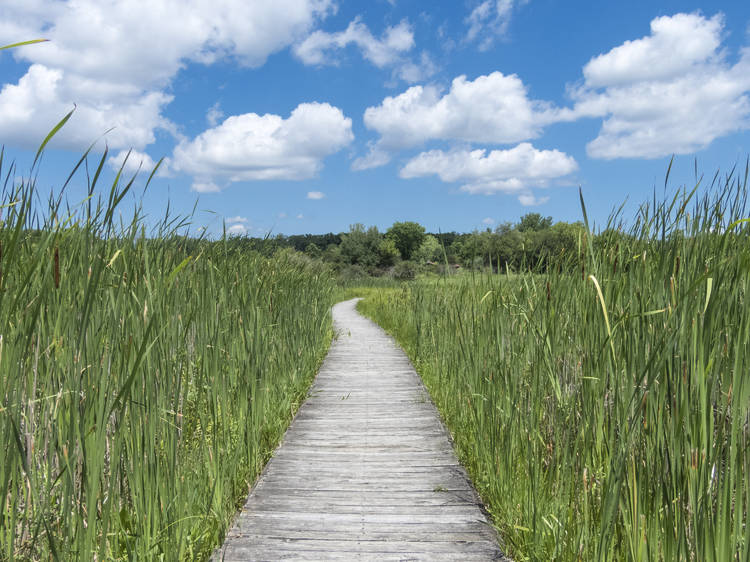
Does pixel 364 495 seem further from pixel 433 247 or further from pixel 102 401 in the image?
pixel 433 247

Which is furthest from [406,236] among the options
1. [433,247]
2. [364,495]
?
[364,495]

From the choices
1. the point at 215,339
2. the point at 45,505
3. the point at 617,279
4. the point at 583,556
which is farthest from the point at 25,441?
the point at 617,279

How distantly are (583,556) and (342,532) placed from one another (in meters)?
1.23

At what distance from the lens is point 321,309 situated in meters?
8.52

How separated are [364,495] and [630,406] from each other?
6.25 feet

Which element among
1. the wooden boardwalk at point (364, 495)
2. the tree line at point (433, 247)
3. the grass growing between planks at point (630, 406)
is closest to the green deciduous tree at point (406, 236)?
the tree line at point (433, 247)

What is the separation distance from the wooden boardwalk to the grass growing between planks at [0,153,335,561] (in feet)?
0.81

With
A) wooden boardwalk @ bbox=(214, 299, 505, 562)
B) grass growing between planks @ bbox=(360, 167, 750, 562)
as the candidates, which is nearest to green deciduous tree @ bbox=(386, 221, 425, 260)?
wooden boardwalk @ bbox=(214, 299, 505, 562)

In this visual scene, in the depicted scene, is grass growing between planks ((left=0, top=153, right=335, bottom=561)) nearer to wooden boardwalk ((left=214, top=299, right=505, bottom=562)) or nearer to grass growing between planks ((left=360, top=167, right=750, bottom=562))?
wooden boardwalk ((left=214, top=299, right=505, bottom=562))

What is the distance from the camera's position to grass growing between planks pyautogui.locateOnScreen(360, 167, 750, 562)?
1333mm

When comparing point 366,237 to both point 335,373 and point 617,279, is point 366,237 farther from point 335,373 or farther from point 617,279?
point 617,279

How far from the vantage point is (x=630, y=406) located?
156cm

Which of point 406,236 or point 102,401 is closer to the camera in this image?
point 102,401

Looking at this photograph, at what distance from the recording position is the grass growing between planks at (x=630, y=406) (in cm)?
133
